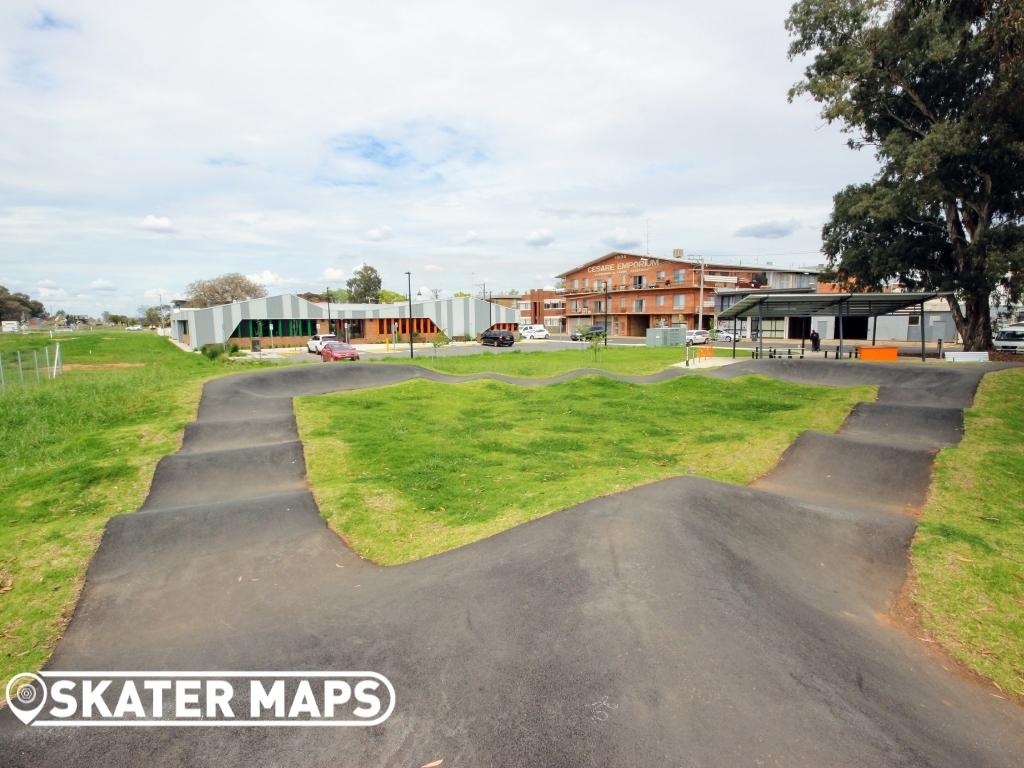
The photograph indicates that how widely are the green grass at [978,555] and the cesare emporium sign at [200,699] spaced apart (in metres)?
6.57

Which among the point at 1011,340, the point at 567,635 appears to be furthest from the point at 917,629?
the point at 1011,340

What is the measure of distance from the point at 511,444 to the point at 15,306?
533ft

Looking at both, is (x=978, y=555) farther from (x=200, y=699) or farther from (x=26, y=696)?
(x=26, y=696)

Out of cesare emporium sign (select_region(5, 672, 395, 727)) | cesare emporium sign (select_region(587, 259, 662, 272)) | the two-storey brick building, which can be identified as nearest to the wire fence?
cesare emporium sign (select_region(5, 672, 395, 727))

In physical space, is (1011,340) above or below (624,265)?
below

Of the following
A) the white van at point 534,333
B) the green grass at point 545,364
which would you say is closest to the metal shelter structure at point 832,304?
the green grass at point 545,364

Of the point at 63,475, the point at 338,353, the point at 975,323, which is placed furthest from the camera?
the point at 338,353

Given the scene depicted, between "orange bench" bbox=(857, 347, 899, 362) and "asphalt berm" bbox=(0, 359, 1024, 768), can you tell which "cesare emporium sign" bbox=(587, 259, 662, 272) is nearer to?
"orange bench" bbox=(857, 347, 899, 362)

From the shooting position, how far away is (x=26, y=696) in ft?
16.3

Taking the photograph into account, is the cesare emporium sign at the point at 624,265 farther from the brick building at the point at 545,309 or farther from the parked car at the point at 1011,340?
the parked car at the point at 1011,340

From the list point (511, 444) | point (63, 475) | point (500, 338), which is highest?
point (500, 338)

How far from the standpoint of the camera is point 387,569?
752 cm

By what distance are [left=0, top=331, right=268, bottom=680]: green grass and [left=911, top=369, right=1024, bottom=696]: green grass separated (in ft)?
34.2

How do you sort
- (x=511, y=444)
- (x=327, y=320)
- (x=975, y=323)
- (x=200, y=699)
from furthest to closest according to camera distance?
(x=327, y=320)
(x=975, y=323)
(x=511, y=444)
(x=200, y=699)
